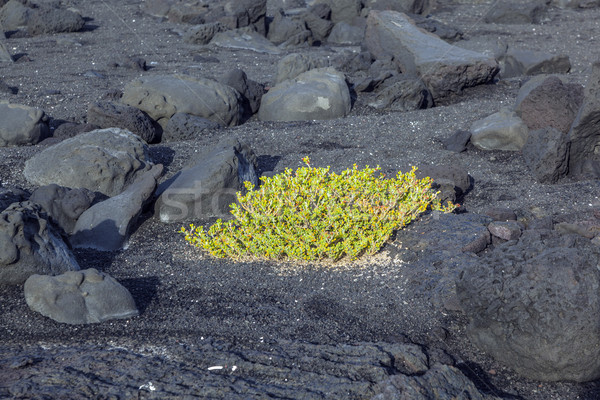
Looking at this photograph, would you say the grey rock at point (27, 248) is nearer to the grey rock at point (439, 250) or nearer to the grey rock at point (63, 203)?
the grey rock at point (63, 203)

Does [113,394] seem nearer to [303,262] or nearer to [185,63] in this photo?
[303,262]

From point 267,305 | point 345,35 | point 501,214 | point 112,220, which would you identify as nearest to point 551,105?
point 501,214

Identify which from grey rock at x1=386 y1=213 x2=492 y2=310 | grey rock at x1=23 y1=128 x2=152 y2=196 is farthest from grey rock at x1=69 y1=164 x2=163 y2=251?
grey rock at x1=386 y1=213 x2=492 y2=310

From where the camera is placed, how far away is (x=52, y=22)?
1469 centimetres

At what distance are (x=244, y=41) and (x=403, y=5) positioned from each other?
14.7ft

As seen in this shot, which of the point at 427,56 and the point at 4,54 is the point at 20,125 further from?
the point at 427,56

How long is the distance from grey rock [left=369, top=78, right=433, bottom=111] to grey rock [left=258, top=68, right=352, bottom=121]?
1.80 ft

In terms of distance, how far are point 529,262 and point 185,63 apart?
32.2ft

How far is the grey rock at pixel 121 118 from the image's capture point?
27.8ft

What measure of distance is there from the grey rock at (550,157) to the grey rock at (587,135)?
12 cm

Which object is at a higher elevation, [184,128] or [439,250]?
[439,250]

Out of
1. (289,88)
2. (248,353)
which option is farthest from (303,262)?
(289,88)

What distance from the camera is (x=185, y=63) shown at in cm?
1275

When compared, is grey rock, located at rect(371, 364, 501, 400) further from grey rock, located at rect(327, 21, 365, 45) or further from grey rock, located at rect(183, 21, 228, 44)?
grey rock, located at rect(327, 21, 365, 45)
